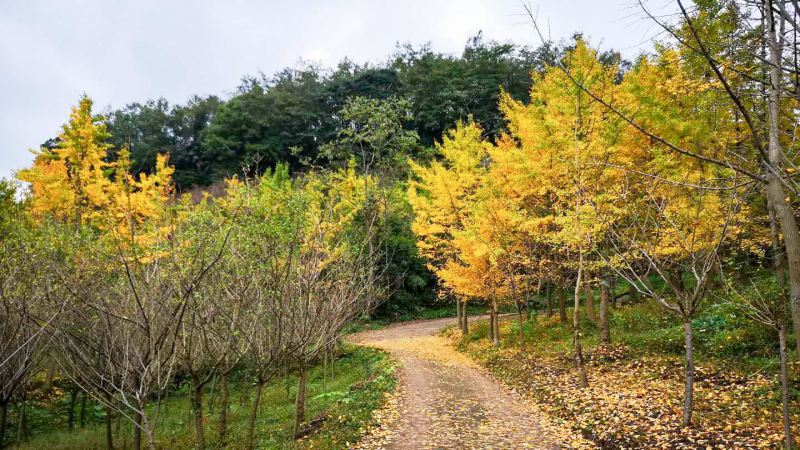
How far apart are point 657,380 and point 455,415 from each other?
14.6ft

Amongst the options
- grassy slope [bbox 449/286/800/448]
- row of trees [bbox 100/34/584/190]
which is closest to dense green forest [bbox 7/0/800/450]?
grassy slope [bbox 449/286/800/448]

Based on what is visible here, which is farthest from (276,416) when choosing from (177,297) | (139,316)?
(139,316)

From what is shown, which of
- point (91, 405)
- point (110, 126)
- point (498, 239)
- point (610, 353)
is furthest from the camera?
point (110, 126)

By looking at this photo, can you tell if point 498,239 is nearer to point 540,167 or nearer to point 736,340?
point 540,167

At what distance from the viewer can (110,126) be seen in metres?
50.6

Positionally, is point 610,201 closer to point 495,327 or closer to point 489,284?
point 489,284

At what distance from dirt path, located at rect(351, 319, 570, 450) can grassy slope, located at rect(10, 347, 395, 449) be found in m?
0.56

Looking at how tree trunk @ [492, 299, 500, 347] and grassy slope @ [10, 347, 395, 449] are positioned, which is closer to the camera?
grassy slope @ [10, 347, 395, 449]

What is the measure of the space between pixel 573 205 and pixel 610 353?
441 centimetres

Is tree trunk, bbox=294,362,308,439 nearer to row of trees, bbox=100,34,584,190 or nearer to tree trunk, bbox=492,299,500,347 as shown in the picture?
tree trunk, bbox=492,299,500,347

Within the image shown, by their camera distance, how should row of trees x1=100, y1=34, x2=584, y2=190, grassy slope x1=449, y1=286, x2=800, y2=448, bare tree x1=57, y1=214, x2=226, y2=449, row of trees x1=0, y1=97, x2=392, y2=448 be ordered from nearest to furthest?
bare tree x1=57, y1=214, x2=226, y2=449
row of trees x1=0, y1=97, x2=392, y2=448
grassy slope x1=449, y1=286, x2=800, y2=448
row of trees x1=100, y1=34, x2=584, y2=190

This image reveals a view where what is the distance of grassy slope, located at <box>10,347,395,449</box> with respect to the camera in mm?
9148

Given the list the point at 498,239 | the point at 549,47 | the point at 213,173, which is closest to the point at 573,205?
the point at 498,239

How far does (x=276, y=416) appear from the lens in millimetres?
12125
